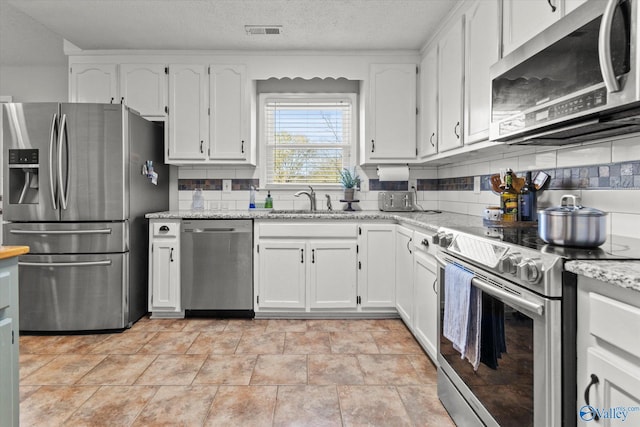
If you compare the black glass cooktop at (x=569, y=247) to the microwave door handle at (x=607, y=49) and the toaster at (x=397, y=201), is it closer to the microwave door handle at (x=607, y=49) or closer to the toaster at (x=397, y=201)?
the microwave door handle at (x=607, y=49)

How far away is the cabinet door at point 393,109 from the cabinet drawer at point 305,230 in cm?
90

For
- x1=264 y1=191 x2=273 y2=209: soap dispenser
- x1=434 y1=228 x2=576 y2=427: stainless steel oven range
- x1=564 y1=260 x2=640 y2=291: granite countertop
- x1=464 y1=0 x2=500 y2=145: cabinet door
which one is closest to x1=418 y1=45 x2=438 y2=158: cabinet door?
x1=464 y1=0 x2=500 y2=145: cabinet door

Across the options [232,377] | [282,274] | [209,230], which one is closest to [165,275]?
A: [209,230]

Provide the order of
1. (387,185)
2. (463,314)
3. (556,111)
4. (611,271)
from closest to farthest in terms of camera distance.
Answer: (611,271)
(556,111)
(463,314)
(387,185)

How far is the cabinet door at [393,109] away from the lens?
3.50 meters

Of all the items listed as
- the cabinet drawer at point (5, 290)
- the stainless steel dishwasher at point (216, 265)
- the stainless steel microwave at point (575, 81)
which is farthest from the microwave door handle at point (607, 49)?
the stainless steel dishwasher at point (216, 265)

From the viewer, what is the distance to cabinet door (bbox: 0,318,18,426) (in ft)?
4.22

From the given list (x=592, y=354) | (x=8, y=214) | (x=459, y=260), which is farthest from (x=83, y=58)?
(x=592, y=354)

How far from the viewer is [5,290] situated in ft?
4.31

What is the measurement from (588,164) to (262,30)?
2.52 meters

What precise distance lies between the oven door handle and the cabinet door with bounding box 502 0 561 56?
1.13 m

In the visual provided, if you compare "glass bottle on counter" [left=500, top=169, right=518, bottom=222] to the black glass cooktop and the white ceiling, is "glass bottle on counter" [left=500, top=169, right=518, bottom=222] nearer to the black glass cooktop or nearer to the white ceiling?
the black glass cooktop

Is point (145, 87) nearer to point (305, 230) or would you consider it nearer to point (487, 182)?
point (305, 230)

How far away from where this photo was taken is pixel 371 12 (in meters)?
2.84
